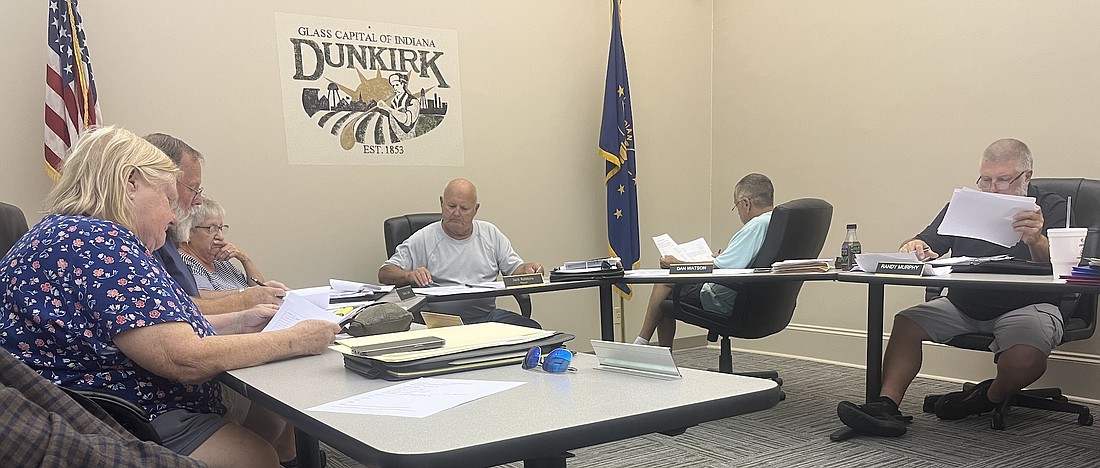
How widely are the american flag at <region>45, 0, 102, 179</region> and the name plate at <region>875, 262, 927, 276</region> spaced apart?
3413 millimetres

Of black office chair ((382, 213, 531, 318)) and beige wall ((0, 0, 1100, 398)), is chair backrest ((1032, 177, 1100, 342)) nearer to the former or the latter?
beige wall ((0, 0, 1100, 398))

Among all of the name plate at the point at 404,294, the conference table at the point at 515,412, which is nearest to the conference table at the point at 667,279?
the name plate at the point at 404,294

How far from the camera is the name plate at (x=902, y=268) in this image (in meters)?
2.96

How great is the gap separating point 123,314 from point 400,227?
107 inches

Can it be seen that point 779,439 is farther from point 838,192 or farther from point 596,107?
point 596,107

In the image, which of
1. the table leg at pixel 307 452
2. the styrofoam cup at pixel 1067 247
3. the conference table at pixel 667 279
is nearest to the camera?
the table leg at pixel 307 452

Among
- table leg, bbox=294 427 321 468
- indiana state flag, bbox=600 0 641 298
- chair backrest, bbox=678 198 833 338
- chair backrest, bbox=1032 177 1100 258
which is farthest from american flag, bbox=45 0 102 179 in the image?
chair backrest, bbox=1032 177 1100 258

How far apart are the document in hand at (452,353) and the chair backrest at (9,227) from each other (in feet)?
4.67

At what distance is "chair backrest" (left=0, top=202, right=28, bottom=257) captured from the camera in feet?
7.77

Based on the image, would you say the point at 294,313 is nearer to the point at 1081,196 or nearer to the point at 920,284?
the point at 920,284

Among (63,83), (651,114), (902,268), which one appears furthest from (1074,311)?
(63,83)

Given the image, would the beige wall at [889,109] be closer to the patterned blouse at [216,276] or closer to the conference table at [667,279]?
the conference table at [667,279]

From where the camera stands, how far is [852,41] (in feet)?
15.3

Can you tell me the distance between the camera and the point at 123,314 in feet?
4.48
